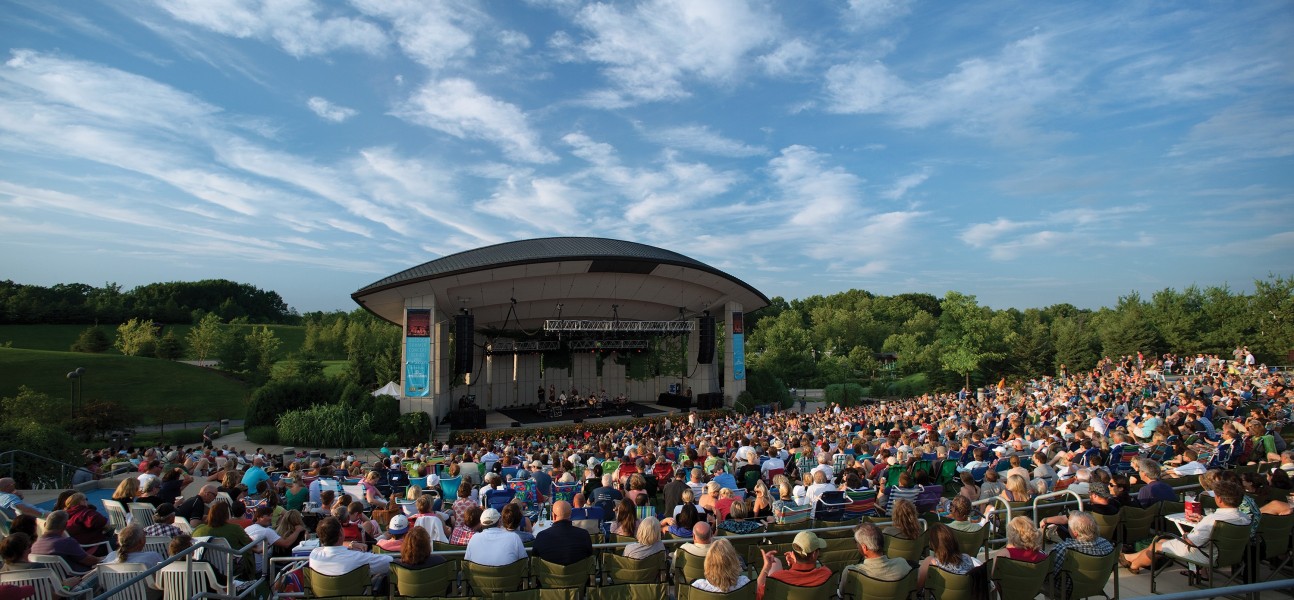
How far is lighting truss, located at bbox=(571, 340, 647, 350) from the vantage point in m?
27.5

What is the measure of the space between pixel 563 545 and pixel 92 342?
59.7m

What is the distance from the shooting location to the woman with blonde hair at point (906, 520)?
4.39 m

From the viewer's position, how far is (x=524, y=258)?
71.9 feet

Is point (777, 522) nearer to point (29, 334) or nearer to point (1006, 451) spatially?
point (1006, 451)

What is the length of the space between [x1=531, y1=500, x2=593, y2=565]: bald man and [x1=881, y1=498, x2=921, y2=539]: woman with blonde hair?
235 cm

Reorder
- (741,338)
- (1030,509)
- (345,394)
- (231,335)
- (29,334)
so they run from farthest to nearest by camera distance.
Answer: (29,334)
(231,335)
(741,338)
(345,394)
(1030,509)

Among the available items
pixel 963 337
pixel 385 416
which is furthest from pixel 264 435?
pixel 963 337

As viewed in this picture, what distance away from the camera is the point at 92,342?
46094 millimetres

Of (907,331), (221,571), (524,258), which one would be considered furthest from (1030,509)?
(907,331)

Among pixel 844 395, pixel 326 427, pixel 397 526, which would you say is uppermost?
pixel 397 526

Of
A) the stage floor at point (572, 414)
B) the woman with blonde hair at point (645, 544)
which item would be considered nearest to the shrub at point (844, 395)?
the stage floor at point (572, 414)

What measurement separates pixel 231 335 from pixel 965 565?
50.9 m

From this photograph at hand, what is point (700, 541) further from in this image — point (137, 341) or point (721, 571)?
point (137, 341)

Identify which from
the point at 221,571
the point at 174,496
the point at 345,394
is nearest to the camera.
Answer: the point at 221,571
